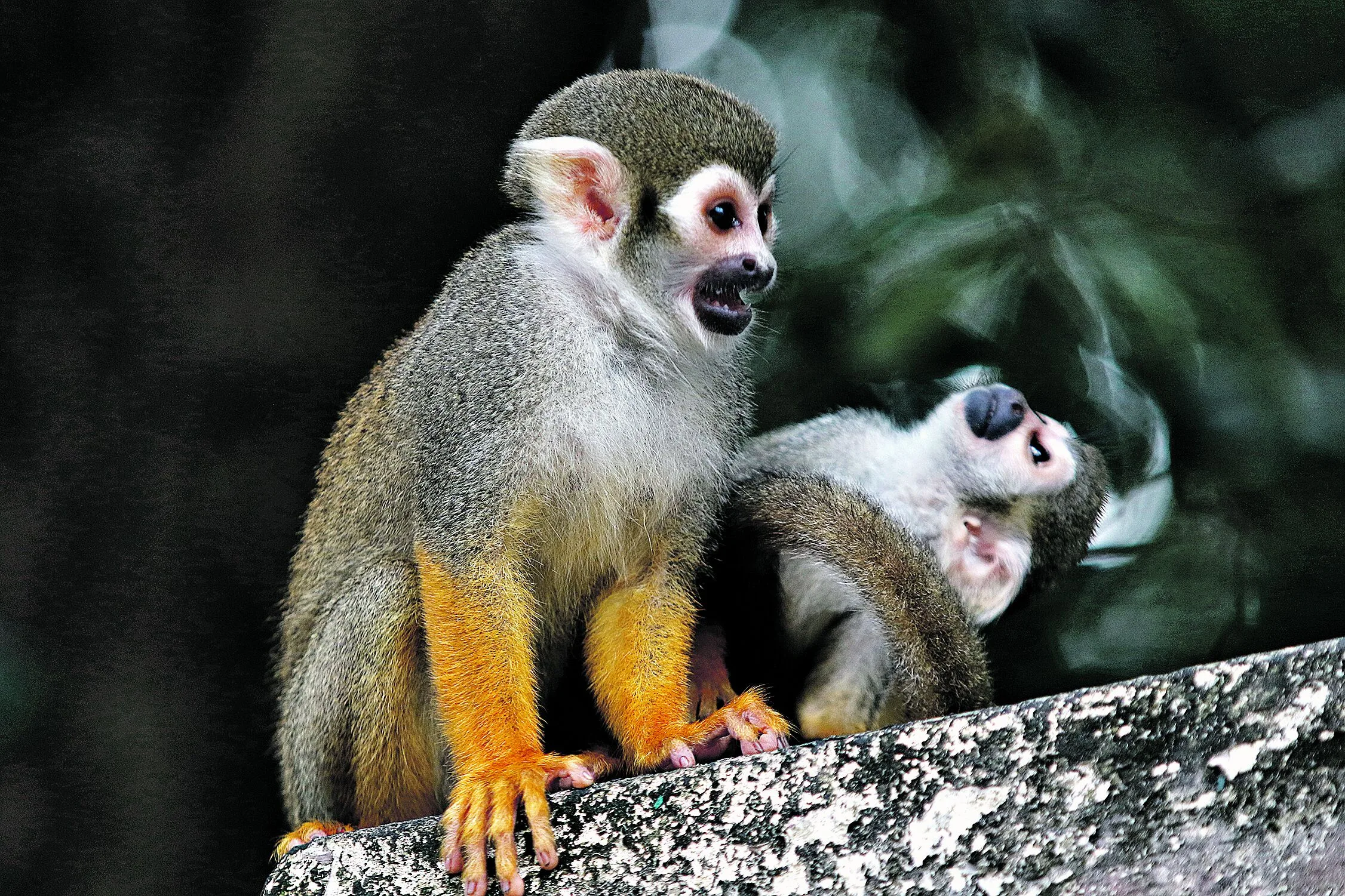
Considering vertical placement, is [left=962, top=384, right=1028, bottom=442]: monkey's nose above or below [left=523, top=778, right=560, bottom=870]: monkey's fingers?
above

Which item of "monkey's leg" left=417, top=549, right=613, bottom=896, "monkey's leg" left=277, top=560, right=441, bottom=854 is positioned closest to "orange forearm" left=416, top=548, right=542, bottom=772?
"monkey's leg" left=417, top=549, right=613, bottom=896

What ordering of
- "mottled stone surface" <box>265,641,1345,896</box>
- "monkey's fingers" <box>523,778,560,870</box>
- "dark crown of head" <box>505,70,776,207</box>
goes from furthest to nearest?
"dark crown of head" <box>505,70,776,207</box>
"monkey's fingers" <box>523,778,560,870</box>
"mottled stone surface" <box>265,641,1345,896</box>

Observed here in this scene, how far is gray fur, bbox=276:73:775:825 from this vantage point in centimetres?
218

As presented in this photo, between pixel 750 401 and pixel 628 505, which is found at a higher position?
pixel 750 401

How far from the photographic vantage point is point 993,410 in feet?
9.02

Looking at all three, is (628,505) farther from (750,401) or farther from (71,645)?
(71,645)

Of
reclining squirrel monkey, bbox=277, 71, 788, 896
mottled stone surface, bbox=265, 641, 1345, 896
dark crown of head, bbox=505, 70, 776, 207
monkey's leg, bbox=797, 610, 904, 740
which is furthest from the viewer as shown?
monkey's leg, bbox=797, 610, 904, 740

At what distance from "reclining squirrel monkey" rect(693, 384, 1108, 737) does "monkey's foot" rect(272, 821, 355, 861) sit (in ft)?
2.33

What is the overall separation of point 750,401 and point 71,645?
179 centimetres

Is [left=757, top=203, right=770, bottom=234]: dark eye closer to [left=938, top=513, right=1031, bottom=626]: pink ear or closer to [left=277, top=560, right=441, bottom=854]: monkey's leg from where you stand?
[left=938, top=513, right=1031, bottom=626]: pink ear

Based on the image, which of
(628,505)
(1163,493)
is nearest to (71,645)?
(628,505)

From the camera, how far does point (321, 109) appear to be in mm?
3271

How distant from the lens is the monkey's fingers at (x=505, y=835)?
1.68 meters

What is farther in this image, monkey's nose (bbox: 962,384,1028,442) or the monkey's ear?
monkey's nose (bbox: 962,384,1028,442)
